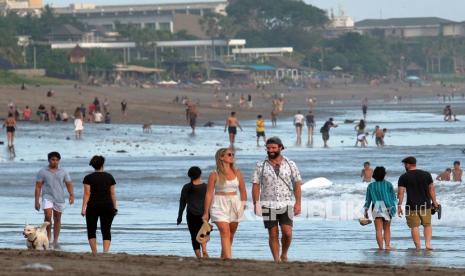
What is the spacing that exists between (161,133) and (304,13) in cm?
12632

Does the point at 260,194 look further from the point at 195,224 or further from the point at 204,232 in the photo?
the point at 195,224

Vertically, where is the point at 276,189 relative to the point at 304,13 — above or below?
below

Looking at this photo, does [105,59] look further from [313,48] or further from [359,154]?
[359,154]

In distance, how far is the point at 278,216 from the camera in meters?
11.6

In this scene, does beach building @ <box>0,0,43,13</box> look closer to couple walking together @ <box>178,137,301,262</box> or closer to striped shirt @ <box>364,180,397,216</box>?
striped shirt @ <box>364,180,397,216</box>

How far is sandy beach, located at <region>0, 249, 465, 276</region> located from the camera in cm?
992

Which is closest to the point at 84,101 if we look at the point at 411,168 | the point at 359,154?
the point at 359,154

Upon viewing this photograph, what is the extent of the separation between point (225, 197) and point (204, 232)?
0.47 metres

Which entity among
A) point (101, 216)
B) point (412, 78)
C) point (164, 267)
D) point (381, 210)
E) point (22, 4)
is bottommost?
point (164, 267)

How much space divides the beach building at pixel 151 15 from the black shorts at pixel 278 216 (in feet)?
516

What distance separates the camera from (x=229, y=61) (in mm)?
147500

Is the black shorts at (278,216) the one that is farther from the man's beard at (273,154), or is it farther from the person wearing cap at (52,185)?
the person wearing cap at (52,185)

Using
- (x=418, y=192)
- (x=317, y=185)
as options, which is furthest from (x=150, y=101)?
(x=418, y=192)

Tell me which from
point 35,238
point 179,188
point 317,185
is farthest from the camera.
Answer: point 179,188
